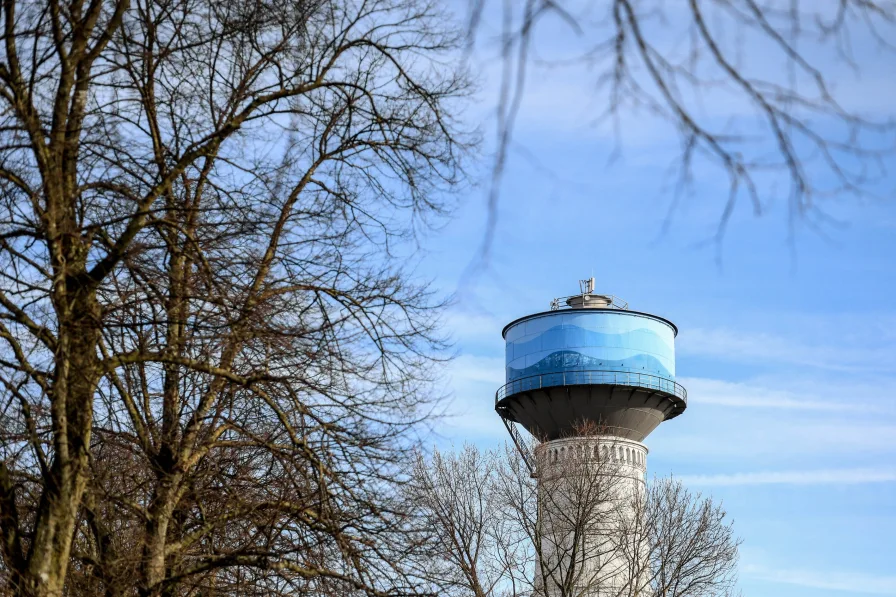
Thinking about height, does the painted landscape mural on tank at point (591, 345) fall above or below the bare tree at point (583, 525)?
above

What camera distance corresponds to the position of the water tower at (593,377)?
3030cm

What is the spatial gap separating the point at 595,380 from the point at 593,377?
106 millimetres

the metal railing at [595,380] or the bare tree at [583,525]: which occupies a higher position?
the metal railing at [595,380]

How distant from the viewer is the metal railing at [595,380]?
3012 cm

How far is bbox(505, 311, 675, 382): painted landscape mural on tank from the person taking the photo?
30.6 metres

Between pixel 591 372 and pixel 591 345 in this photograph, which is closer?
pixel 591 372

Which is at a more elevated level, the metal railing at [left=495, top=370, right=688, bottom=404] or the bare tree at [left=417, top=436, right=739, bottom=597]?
the metal railing at [left=495, top=370, right=688, bottom=404]

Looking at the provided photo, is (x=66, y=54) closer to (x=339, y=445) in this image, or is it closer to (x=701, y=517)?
(x=339, y=445)

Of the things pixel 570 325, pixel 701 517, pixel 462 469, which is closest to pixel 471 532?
pixel 462 469

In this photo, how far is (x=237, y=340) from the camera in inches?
279

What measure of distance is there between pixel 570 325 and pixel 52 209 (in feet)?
82.8

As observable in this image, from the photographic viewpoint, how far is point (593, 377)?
30.2 m

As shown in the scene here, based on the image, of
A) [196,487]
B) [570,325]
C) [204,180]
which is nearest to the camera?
[204,180]

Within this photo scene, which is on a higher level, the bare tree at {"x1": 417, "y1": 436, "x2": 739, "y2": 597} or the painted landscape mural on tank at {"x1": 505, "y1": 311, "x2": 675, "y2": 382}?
the painted landscape mural on tank at {"x1": 505, "y1": 311, "x2": 675, "y2": 382}
